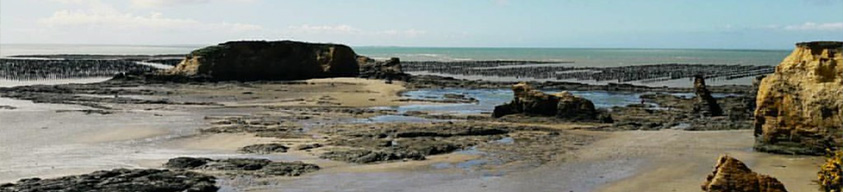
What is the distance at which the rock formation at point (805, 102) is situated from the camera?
62.7ft

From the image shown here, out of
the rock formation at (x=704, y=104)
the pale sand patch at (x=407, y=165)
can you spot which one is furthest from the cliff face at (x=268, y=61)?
the pale sand patch at (x=407, y=165)

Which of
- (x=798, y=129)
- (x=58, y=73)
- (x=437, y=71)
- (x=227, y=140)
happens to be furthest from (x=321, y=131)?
(x=437, y=71)

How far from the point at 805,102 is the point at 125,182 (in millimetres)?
15537

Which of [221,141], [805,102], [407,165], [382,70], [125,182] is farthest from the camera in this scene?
[382,70]

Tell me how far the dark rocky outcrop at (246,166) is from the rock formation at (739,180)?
883 centimetres

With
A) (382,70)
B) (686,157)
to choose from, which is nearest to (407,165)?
(686,157)

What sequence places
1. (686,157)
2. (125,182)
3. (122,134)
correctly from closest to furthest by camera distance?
(125,182)
(686,157)
(122,134)

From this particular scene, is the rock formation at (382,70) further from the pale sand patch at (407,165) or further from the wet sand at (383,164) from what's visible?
the pale sand patch at (407,165)

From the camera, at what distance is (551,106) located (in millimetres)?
30281

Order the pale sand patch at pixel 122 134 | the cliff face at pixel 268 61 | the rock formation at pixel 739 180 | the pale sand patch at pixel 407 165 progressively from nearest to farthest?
the rock formation at pixel 739 180
the pale sand patch at pixel 407 165
the pale sand patch at pixel 122 134
the cliff face at pixel 268 61

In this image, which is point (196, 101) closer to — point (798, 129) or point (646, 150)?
point (646, 150)

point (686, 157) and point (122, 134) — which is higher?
point (686, 157)

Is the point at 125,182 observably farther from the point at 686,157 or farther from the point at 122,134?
the point at 686,157

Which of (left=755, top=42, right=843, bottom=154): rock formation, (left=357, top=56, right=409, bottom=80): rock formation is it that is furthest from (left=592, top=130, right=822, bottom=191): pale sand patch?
(left=357, top=56, right=409, bottom=80): rock formation
